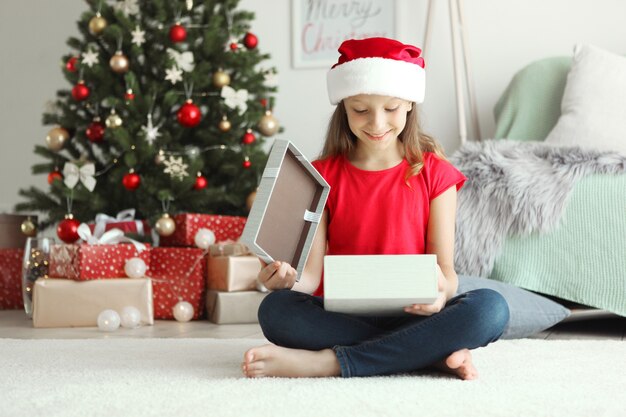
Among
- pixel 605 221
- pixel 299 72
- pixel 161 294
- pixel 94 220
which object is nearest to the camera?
pixel 605 221

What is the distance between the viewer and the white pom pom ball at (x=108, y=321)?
1.97 m

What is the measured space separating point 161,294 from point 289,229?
1.14 metres

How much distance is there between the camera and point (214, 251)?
7.50 ft

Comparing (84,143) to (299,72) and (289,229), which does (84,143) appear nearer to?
(299,72)

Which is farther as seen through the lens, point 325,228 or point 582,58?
point 582,58

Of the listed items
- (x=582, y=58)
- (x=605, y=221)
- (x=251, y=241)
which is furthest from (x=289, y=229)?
(x=582, y=58)

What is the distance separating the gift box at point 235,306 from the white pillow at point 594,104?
109cm

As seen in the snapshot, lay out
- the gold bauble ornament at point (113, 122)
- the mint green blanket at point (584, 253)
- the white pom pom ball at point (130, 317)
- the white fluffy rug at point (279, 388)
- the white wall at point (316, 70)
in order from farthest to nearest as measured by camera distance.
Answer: the white wall at point (316, 70)
the gold bauble ornament at point (113, 122)
the white pom pom ball at point (130, 317)
the mint green blanket at point (584, 253)
the white fluffy rug at point (279, 388)

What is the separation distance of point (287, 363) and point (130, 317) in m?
0.94

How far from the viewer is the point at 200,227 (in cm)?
232

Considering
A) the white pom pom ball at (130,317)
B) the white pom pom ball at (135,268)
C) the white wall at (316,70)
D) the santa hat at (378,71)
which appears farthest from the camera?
the white wall at (316,70)

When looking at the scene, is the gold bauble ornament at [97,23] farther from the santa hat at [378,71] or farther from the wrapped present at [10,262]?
the santa hat at [378,71]

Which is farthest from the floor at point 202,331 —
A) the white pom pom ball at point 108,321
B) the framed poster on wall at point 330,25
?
the framed poster on wall at point 330,25

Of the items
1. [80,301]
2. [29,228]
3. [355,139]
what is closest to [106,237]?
[80,301]
